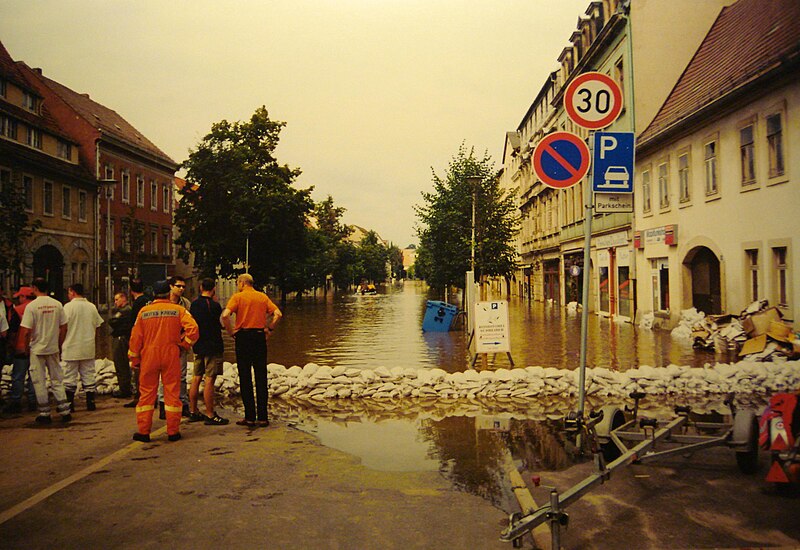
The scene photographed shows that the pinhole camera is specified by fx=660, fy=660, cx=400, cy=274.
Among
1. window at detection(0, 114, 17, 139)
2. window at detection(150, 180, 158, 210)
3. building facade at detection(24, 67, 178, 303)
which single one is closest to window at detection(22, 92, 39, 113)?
window at detection(0, 114, 17, 139)

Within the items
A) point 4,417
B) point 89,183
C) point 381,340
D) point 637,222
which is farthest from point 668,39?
point 89,183

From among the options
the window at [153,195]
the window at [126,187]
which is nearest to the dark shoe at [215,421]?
the window at [126,187]

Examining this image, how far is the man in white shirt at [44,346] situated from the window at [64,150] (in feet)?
101

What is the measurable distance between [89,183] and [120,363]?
1238 inches

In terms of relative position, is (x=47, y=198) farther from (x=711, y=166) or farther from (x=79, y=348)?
(x=711, y=166)

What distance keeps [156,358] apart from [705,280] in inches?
739

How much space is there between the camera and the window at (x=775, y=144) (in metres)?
15.6

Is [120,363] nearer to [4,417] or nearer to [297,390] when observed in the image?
[4,417]

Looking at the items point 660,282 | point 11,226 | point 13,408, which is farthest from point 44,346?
point 660,282

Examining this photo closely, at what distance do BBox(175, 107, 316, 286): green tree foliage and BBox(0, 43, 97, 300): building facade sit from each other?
20.5 ft

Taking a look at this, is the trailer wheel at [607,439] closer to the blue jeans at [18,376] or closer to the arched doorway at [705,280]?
the blue jeans at [18,376]

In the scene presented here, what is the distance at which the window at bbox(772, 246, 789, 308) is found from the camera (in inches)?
619

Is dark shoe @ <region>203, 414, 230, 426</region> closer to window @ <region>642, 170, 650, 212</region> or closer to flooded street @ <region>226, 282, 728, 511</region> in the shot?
flooded street @ <region>226, 282, 728, 511</region>

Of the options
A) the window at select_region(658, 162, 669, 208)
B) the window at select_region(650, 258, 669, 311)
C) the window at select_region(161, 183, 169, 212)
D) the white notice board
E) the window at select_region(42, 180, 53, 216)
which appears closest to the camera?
the white notice board
